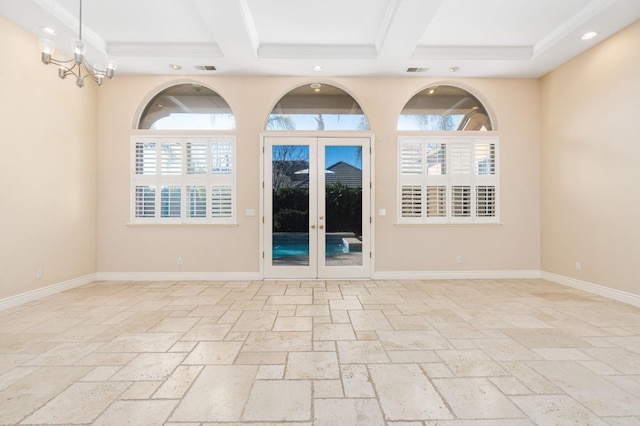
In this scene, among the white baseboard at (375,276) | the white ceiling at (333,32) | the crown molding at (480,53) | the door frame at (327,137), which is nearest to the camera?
the white ceiling at (333,32)

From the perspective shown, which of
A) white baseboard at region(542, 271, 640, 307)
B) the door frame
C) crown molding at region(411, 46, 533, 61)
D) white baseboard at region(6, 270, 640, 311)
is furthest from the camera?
the door frame

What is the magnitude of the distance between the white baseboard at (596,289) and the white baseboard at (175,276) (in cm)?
462

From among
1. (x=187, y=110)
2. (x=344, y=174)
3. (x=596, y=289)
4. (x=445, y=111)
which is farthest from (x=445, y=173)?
(x=187, y=110)

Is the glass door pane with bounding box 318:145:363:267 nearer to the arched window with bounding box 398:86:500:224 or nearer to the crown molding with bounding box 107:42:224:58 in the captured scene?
the arched window with bounding box 398:86:500:224

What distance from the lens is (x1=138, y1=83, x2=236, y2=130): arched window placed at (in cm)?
509

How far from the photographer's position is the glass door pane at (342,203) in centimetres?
503

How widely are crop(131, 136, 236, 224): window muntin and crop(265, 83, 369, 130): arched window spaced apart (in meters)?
0.93

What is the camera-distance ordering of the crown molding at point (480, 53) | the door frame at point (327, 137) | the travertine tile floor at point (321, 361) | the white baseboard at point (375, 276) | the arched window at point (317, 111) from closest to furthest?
the travertine tile floor at point (321, 361), the crown molding at point (480, 53), the white baseboard at point (375, 276), the door frame at point (327, 137), the arched window at point (317, 111)

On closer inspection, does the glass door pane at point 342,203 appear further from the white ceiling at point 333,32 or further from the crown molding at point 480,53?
the crown molding at point 480,53

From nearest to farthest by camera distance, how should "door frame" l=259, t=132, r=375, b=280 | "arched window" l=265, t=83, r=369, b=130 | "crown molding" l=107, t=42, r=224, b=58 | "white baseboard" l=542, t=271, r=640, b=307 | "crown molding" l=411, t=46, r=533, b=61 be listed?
"white baseboard" l=542, t=271, r=640, b=307 → "crown molding" l=107, t=42, r=224, b=58 → "crown molding" l=411, t=46, r=533, b=61 → "door frame" l=259, t=132, r=375, b=280 → "arched window" l=265, t=83, r=369, b=130

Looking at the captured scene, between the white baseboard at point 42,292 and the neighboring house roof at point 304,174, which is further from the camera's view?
the neighboring house roof at point 304,174

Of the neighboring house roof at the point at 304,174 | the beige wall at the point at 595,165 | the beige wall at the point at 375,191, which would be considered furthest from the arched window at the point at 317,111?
the beige wall at the point at 595,165

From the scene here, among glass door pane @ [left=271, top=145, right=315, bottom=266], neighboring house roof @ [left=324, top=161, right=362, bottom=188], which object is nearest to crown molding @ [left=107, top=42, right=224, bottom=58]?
glass door pane @ [left=271, top=145, right=315, bottom=266]

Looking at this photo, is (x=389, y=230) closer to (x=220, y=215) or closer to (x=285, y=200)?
(x=285, y=200)
